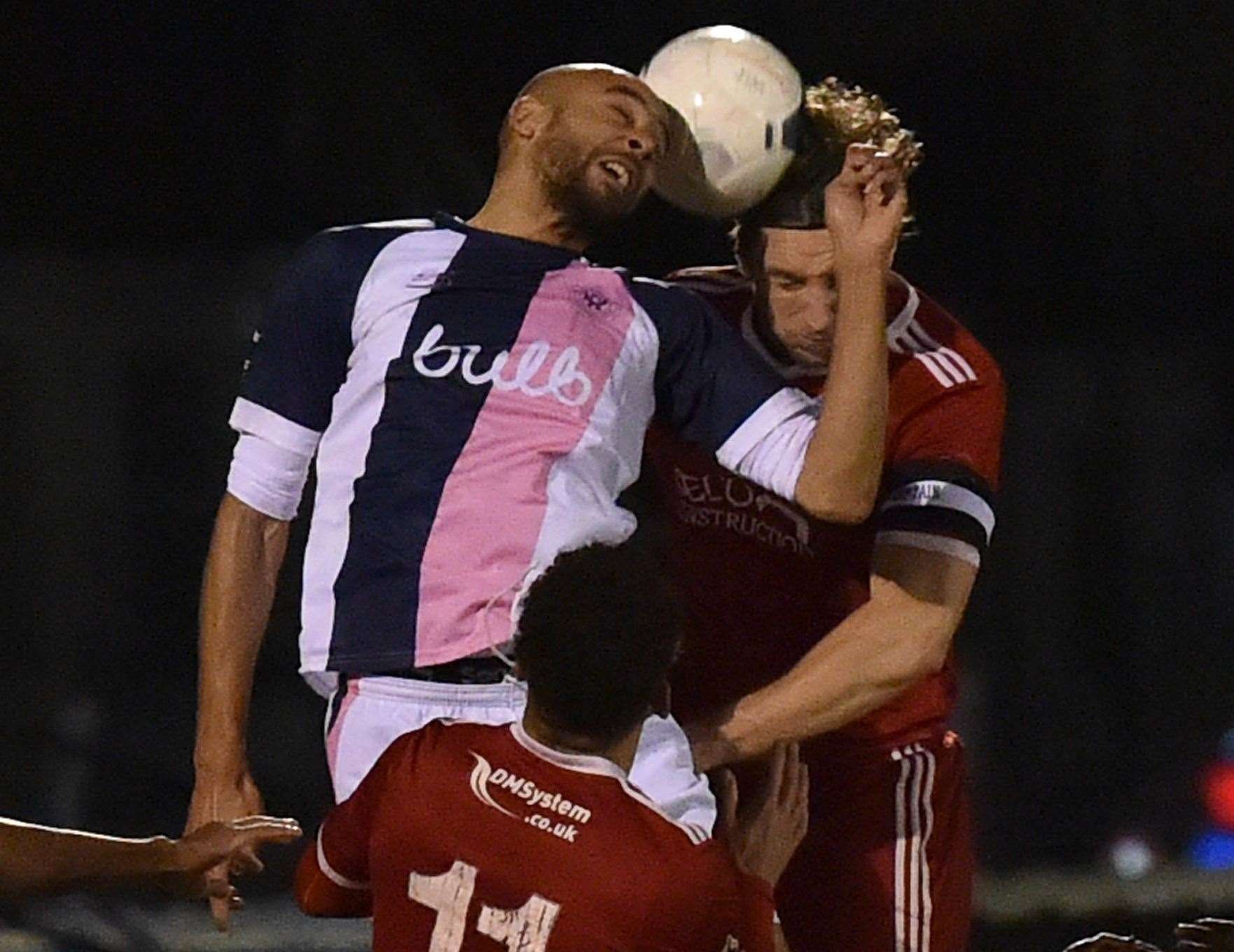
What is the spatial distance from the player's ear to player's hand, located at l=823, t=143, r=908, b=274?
0.31 meters

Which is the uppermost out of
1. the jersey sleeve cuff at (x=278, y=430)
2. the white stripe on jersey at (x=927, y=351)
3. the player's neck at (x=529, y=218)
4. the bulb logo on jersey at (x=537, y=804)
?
the player's neck at (x=529, y=218)

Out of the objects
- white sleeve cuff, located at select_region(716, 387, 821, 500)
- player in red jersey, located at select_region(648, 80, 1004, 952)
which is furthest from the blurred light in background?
white sleeve cuff, located at select_region(716, 387, 821, 500)

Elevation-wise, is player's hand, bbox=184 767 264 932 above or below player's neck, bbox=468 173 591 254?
below

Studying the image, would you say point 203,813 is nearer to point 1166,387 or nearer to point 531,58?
point 531,58

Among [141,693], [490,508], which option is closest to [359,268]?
[490,508]

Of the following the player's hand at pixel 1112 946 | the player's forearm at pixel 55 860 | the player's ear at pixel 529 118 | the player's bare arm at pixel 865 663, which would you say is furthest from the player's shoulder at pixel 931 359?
the player's forearm at pixel 55 860

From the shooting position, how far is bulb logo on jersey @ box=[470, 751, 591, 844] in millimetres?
2314

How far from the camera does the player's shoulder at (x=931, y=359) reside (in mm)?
3010

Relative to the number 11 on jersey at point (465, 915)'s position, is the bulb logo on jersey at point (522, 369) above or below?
above

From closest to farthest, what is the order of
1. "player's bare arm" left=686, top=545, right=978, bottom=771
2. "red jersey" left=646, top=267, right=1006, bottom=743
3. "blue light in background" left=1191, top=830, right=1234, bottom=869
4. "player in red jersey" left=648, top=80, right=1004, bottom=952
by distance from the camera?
"player's bare arm" left=686, top=545, right=978, bottom=771 < "player in red jersey" left=648, top=80, right=1004, bottom=952 < "red jersey" left=646, top=267, right=1006, bottom=743 < "blue light in background" left=1191, top=830, right=1234, bottom=869

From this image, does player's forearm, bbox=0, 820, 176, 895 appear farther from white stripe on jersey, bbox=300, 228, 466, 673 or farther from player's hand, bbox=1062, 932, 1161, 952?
player's hand, bbox=1062, 932, 1161, 952

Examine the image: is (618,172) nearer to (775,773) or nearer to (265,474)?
(265,474)

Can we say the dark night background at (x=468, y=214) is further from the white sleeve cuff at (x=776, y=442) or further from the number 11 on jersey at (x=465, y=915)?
the number 11 on jersey at (x=465, y=915)

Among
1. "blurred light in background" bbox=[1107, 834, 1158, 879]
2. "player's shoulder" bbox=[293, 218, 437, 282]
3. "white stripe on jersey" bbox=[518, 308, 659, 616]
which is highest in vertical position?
"player's shoulder" bbox=[293, 218, 437, 282]
